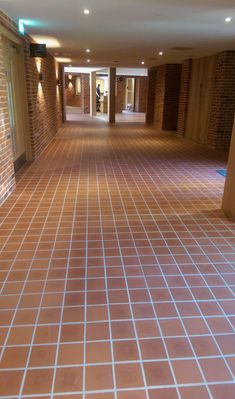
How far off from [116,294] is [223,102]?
6.47m

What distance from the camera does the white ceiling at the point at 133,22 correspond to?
12.4ft

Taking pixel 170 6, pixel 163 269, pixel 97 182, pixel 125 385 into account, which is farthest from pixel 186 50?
pixel 125 385

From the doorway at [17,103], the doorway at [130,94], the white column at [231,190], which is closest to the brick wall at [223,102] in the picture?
the white column at [231,190]

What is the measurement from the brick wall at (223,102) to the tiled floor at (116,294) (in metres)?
3.55

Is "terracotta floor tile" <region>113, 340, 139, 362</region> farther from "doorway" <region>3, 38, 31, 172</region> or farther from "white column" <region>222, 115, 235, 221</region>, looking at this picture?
"doorway" <region>3, 38, 31, 172</region>

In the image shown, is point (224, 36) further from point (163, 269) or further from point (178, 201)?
point (163, 269)

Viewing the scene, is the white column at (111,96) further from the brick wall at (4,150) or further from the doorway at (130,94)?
the brick wall at (4,150)

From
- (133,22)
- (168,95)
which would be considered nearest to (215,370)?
(133,22)

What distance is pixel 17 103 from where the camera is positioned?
5.57 metres

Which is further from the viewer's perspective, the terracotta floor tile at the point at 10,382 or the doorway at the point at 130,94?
the doorway at the point at 130,94

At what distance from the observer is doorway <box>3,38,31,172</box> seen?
5047 mm

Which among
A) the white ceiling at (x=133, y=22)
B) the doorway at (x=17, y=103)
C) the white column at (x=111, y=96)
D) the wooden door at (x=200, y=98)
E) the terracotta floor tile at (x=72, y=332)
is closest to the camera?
the terracotta floor tile at (x=72, y=332)

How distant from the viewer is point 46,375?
157 centimetres

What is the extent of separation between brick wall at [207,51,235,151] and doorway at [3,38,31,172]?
4.42 metres
